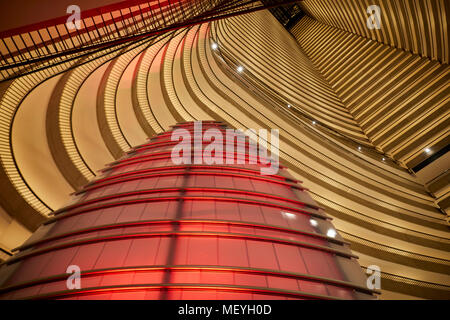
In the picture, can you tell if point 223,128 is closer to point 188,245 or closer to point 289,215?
point 289,215

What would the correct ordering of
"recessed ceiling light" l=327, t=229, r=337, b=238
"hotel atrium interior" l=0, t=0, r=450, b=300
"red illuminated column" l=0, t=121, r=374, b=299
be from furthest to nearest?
"recessed ceiling light" l=327, t=229, r=337, b=238 < "hotel atrium interior" l=0, t=0, r=450, b=300 < "red illuminated column" l=0, t=121, r=374, b=299

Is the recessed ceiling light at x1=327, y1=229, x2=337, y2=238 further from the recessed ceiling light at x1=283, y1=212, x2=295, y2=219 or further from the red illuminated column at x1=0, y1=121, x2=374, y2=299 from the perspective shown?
the recessed ceiling light at x1=283, y1=212, x2=295, y2=219

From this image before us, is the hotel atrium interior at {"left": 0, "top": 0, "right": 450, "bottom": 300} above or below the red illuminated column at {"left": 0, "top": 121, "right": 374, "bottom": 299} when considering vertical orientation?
above

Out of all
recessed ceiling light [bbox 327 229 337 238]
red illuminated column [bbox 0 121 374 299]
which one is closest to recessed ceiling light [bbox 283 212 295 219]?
red illuminated column [bbox 0 121 374 299]

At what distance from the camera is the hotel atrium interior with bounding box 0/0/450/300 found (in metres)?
4.23

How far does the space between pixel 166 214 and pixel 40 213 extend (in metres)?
7.77

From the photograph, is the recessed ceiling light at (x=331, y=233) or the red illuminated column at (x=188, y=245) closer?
the red illuminated column at (x=188, y=245)

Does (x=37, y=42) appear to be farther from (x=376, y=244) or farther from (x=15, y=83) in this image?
(x=376, y=244)

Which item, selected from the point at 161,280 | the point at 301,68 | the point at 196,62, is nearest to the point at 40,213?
the point at 161,280

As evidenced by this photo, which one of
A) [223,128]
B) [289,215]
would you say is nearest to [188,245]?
[289,215]

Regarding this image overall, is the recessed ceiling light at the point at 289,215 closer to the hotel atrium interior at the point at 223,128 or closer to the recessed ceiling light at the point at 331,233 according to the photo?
the hotel atrium interior at the point at 223,128

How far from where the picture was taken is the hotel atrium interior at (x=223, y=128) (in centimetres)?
423

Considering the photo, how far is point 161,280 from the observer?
11.2ft

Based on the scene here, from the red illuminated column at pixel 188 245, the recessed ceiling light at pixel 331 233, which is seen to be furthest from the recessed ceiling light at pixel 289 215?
the recessed ceiling light at pixel 331 233
